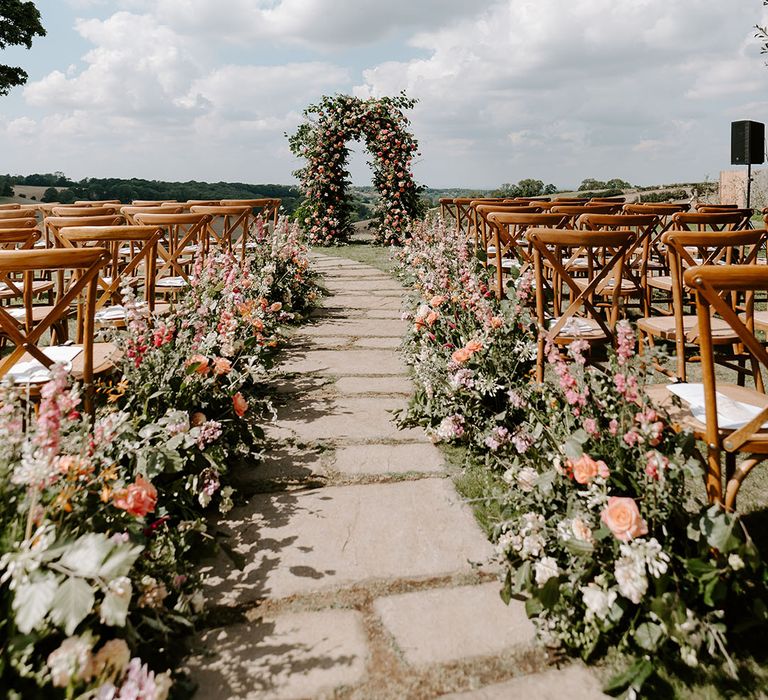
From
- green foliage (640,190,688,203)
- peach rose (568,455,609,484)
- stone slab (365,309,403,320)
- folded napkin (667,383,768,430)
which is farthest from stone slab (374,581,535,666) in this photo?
green foliage (640,190,688,203)

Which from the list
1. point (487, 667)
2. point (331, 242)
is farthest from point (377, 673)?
point (331, 242)

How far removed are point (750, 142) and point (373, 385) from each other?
10.9 meters

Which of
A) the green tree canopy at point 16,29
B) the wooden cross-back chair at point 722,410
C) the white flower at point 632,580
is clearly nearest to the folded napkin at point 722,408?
the wooden cross-back chair at point 722,410

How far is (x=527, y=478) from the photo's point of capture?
166 cm

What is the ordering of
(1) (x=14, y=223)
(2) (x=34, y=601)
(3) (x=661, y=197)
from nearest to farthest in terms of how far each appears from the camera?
(2) (x=34, y=601), (1) (x=14, y=223), (3) (x=661, y=197)

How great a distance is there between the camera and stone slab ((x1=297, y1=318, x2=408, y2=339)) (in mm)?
4426

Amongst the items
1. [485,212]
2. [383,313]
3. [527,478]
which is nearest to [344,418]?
[527,478]

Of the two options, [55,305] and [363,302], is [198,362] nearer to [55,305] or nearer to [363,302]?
[55,305]

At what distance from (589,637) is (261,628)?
2.51 ft

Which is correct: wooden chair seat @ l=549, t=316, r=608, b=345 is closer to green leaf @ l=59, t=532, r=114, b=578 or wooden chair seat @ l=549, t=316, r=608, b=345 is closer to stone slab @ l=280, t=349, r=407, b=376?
stone slab @ l=280, t=349, r=407, b=376

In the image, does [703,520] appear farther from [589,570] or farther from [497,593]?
[497,593]

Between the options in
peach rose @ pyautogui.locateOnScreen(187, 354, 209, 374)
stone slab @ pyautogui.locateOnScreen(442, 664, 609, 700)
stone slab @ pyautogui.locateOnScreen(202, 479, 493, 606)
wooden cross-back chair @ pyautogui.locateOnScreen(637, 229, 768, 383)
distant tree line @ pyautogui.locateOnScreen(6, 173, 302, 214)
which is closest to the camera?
stone slab @ pyautogui.locateOnScreen(442, 664, 609, 700)

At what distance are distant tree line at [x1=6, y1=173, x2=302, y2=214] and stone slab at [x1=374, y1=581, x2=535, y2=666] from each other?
38.4ft

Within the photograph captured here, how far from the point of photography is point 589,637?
1.38 metres
